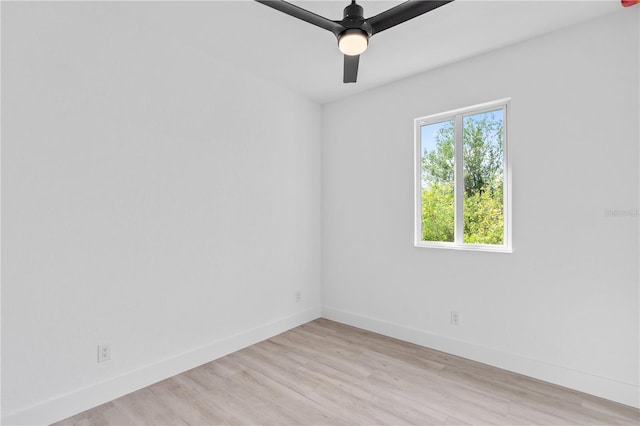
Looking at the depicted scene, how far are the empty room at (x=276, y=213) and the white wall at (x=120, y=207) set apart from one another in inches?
0.5

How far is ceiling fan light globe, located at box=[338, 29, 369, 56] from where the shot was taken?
1.65 meters

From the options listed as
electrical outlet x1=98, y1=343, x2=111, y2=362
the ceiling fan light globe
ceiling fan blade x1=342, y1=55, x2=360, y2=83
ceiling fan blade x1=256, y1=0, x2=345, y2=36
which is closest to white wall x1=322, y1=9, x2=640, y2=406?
ceiling fan blade x1=342, y1=55, x2=360, y2=83

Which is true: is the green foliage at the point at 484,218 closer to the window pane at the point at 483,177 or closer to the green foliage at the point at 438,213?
the window pane at the point at 483,177

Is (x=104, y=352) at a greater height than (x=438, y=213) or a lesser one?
lesser

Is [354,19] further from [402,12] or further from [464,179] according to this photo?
[464,179]

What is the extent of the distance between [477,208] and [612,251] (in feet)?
3.02

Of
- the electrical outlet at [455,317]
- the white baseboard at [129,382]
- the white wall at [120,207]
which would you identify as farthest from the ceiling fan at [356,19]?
the white baseboard at [129,382]

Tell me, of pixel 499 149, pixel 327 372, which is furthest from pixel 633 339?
pixel 327 372

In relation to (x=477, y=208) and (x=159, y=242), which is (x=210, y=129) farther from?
(x=477, y=208)

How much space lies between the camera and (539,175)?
236 centimetres

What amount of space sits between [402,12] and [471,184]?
172 centimetres

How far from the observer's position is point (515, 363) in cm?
244

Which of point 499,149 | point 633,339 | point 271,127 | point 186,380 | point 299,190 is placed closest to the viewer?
point 633,339

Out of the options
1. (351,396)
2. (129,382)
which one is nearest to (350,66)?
(351,396)
